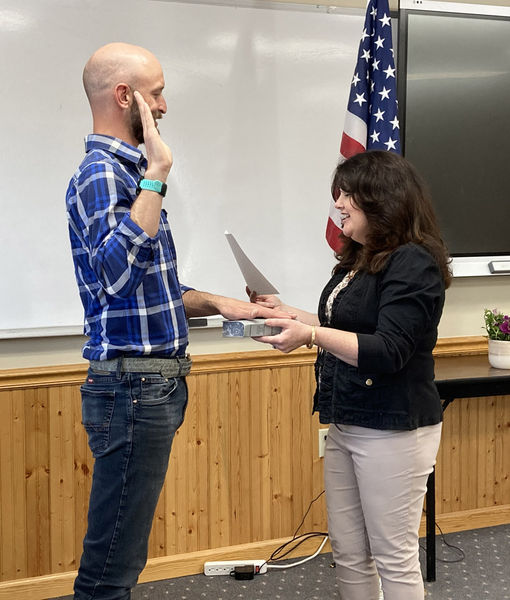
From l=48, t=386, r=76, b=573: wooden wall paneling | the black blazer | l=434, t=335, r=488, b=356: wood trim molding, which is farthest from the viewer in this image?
l=434, t=335, r=488, b=356: wood trim molding

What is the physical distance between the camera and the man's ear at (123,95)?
165 centimetres

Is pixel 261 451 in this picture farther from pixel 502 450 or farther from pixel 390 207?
pixel 390 207

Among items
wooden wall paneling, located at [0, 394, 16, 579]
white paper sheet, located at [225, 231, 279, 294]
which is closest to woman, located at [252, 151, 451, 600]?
white paper sheet, located at [225, 231, 279, 294]

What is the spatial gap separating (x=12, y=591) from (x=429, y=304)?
6.10ft

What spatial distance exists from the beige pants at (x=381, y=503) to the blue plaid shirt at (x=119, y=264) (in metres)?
0.57

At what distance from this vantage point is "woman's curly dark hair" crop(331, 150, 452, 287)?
1.87 metres

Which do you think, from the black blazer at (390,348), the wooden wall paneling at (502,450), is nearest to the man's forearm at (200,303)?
the black blazer at (390,348)

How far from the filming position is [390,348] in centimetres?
177

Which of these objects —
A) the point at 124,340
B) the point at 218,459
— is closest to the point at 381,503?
the point at 124,340

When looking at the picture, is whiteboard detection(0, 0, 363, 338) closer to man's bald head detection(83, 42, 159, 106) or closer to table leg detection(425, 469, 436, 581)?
table leg detection(425, 469, 436, 581)

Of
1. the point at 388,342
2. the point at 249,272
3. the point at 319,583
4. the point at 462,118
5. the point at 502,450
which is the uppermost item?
the point at 462,118

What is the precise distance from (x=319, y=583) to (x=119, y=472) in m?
1.47

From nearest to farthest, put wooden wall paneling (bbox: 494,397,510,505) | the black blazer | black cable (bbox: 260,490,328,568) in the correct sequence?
the black blazer
black cable (bbox: 260,490,328,568)
wooden wall paneling (bbox: 494,397,510,505)

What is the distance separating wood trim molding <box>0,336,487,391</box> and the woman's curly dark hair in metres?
1.08
